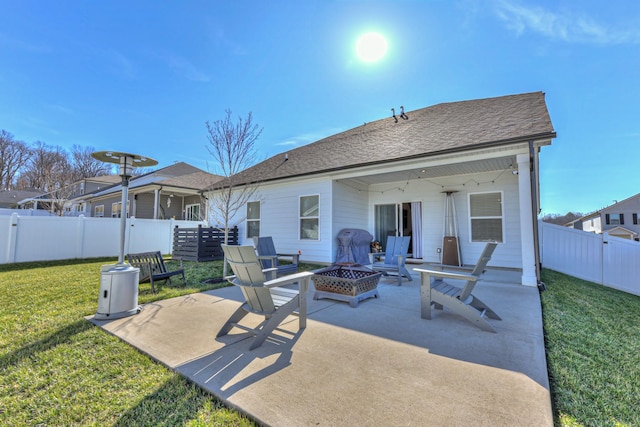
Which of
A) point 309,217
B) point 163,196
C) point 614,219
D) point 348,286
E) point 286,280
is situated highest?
point 163,196

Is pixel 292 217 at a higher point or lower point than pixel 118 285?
higher

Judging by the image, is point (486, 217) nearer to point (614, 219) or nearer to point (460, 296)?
point (460, 296)

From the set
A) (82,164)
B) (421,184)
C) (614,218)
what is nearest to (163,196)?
(421,184)

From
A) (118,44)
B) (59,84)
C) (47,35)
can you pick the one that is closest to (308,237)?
(118,44)

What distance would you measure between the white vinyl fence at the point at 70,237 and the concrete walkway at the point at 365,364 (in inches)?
321

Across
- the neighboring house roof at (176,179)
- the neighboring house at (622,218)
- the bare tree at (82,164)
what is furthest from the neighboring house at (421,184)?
the neighboring house at (622,218)

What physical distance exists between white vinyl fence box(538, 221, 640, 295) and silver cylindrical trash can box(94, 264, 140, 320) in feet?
36.4

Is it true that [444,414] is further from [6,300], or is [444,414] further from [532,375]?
[6,300]

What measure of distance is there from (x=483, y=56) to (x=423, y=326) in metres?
8.74

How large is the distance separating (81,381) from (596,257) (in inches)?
445

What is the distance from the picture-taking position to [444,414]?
5.75 ft

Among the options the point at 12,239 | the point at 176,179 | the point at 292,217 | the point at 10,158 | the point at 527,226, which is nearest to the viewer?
the point at 527,226

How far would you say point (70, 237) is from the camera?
991 cm

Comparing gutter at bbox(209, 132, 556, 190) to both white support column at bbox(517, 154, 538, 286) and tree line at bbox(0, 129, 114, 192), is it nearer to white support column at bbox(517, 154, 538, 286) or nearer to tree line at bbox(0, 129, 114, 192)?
white support column at bbox(517, 154, 538, 286)
